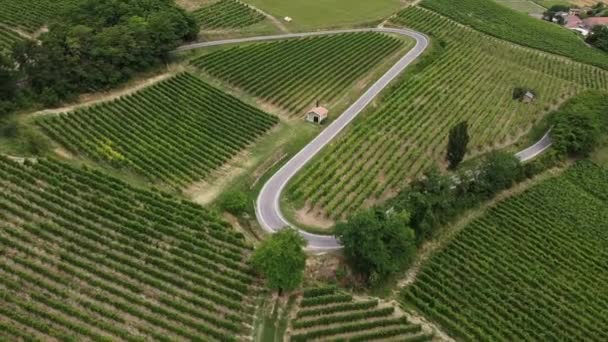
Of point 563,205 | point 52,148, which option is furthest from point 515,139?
point 52,148

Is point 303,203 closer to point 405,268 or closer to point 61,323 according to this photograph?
point 405,268

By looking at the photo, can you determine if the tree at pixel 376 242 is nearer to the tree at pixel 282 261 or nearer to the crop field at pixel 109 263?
the tree at pixel 282 261

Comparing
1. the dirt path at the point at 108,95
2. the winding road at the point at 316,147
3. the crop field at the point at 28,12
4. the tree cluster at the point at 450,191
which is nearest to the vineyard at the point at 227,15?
the winding road at the point at 316,147

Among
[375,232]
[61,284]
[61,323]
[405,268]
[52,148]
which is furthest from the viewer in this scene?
[52,148]

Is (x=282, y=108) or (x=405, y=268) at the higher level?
(x=282, y=108)

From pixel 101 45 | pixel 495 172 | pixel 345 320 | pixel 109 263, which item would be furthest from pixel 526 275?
pixel 101 45

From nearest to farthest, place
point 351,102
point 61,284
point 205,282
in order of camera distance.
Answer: point 61,284 < point 205,282 < point 351,102
